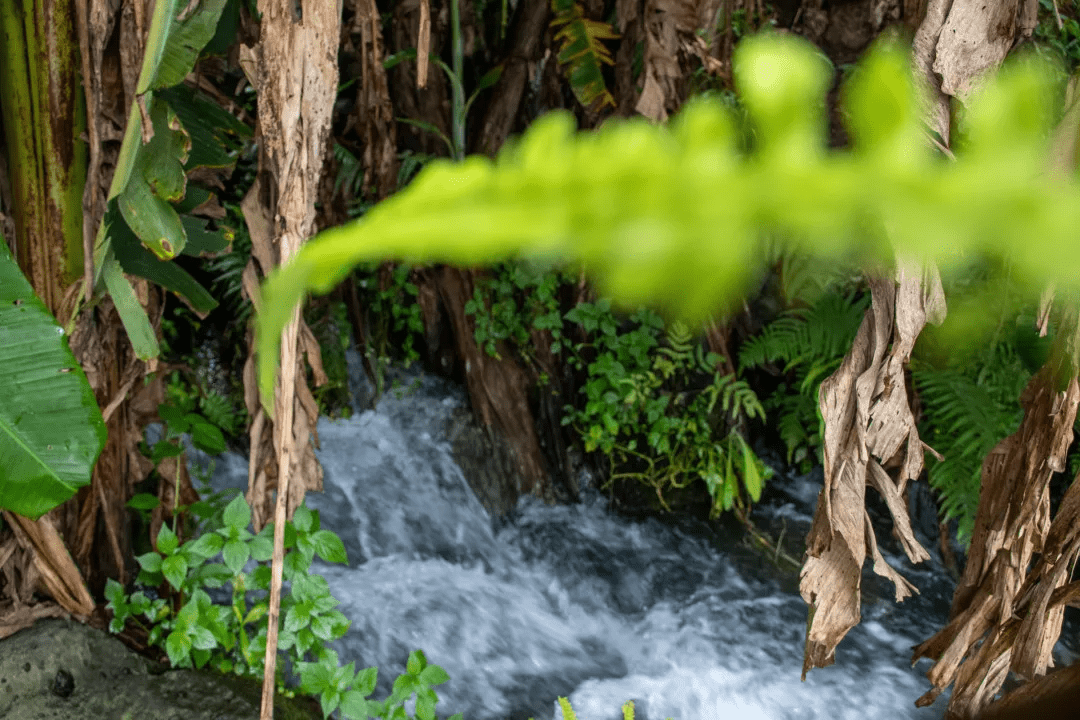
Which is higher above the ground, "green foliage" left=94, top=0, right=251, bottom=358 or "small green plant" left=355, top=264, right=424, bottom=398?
"green foliage" left=94, top=0, right=251, bottom=358

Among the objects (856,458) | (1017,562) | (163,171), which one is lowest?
(1017,562)

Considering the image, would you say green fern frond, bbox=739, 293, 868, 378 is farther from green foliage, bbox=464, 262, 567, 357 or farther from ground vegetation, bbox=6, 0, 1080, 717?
green foliage, bbox=464, 262, 567, 357

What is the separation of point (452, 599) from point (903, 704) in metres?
1.28

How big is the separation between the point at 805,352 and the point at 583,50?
1283 mm

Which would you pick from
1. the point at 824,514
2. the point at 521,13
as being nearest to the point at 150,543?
the point at 824,514

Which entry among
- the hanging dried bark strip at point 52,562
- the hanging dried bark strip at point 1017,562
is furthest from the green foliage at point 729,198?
the hanging dried bark strip at point 52,562

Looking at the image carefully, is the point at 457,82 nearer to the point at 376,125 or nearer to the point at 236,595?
the point at 376,125

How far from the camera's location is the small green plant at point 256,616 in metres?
1.33

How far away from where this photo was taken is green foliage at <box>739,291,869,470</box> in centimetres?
256

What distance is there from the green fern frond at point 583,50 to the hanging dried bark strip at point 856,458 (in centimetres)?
168

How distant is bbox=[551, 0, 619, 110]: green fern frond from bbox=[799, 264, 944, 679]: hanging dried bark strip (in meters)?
1.68

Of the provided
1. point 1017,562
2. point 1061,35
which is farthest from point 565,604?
point 1061,35

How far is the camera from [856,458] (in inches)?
35.9

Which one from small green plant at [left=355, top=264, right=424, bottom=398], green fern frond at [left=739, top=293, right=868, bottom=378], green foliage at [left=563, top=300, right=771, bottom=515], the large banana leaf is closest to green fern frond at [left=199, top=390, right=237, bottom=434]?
small green plant at [left=355, top=264, right=424, bottom=398]
